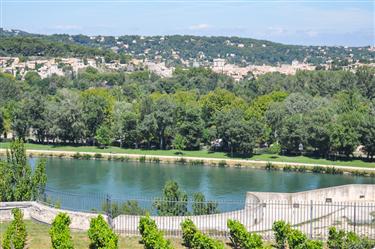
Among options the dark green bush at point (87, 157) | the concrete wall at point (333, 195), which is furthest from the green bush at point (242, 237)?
the dark green bush at point (87, 157)

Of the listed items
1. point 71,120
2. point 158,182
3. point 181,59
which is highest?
point 181,59

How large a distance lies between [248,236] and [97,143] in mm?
38795

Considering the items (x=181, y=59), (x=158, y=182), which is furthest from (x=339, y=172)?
(x=181, y=59)

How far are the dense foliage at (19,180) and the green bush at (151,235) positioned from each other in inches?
295

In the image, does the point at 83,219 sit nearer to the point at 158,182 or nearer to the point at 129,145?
the point at 158,182

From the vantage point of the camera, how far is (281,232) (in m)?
16.9

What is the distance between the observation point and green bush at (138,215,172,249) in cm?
1590

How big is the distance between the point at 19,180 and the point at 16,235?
25.1 ft

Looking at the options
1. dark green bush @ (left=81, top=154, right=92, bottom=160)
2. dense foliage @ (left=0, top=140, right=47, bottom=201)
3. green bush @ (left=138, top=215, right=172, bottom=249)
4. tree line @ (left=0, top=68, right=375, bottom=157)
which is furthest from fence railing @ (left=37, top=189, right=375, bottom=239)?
dark green bush @ (left=81, top=154, right=92, bottom=160)

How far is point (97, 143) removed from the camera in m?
54.1

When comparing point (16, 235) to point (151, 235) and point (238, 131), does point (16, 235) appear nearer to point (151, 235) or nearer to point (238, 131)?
point (151, 235)

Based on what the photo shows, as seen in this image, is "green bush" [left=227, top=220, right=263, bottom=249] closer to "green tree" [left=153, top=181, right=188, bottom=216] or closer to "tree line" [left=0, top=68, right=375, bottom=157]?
"green tree" [left=153, top=181, right=188, bottom=216]

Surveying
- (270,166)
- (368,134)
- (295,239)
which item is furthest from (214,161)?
(295,239)

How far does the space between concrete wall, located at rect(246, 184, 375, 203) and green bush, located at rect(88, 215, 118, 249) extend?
5.69 metres
